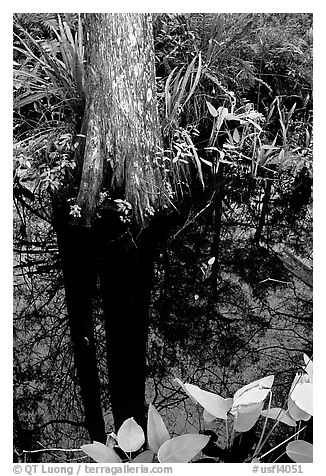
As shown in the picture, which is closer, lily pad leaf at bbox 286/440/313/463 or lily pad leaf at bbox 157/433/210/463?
lily pad leaf at bbox 157/433/210/463

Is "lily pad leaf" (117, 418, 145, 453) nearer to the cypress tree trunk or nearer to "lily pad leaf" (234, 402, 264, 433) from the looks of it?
"lily pad leaf" (234, 402, 264, 433)

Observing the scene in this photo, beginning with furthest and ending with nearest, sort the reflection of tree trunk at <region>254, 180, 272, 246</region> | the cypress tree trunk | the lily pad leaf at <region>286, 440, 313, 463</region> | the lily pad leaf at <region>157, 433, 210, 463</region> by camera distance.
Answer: the reflection of tree trunk at <region>254, 180, 272, 246</region> → the cypress tree trunk → the lily pad leaf at <region>286, 440, 313, 463</region> → the lily pad leaf at <region>157, 433, 210, 463</region>

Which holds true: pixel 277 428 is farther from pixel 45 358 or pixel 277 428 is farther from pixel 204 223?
pixel 204 223

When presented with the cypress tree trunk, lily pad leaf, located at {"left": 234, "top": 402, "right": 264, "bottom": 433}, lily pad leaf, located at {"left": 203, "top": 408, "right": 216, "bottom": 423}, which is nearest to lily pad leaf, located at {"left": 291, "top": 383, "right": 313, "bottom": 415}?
lily pad leaf, located at {"left": 234, "top": 402, "right": 264, "bottom": 433}

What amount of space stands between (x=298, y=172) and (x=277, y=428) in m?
1.65

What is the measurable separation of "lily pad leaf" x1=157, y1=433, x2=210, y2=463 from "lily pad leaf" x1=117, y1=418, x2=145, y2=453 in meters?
0.07

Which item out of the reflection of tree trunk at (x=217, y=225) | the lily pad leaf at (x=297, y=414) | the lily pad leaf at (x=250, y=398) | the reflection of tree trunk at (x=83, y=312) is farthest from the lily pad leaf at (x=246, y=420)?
the reflection of tree trunk at (x=217, y=225)


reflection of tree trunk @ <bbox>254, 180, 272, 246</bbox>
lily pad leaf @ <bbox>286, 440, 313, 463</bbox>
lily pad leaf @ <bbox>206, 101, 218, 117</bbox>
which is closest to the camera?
lily pad leaf @ <bbox>286, 440, 313, 463</bbox>

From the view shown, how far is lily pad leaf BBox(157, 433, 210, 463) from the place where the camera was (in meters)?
1.49

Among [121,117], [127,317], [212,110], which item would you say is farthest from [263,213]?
[127,317]

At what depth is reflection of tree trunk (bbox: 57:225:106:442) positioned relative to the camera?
5.67 feet

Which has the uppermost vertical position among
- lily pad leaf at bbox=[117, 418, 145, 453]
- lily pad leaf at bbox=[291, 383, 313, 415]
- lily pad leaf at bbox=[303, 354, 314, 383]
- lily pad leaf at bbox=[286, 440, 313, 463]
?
lily pad leaf at bbox=[303, 354, 314, 383]

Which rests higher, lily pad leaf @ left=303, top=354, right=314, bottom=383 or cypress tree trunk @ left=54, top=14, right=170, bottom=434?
cypress tree trunk @ left=54, top=14, right=170, bottom=434
